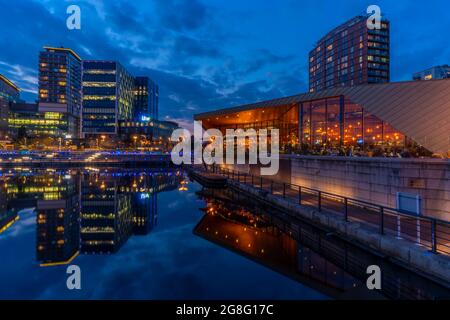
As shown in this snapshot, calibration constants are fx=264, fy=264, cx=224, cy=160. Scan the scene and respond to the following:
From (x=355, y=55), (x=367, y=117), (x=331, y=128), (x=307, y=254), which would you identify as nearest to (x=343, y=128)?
(x=331, y=128)

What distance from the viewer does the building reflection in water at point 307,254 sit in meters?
7.00

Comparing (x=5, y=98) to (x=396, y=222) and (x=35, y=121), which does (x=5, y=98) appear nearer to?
(x=35, y=121)

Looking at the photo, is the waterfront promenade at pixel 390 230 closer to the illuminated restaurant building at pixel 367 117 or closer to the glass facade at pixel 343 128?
the illuminated restaurant building at pixel 367 117

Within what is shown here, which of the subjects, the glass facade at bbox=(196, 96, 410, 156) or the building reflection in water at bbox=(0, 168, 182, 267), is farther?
the glass facade at bbox=(196, 96, 410, 156)

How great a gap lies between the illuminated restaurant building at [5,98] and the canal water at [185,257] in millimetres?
162248

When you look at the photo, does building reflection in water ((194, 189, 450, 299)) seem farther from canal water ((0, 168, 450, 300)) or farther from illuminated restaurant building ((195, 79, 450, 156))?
illuminated restaurant building ((195, 79, 450, 156))

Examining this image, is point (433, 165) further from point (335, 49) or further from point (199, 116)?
point (335, 49)

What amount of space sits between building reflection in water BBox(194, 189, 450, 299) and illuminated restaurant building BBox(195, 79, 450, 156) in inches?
488

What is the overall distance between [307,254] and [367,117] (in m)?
19.4

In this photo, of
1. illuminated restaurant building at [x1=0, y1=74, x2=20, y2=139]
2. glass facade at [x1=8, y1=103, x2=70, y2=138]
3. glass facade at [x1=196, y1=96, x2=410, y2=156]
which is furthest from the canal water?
illuminated restaurant building at [x1=0, y1=74, x2=20, y2=139]

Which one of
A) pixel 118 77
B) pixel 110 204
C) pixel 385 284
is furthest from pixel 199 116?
pixel 118 77

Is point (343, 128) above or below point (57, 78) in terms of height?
below

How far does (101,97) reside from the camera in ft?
463

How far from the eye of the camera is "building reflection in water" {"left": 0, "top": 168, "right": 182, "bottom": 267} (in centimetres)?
1169
